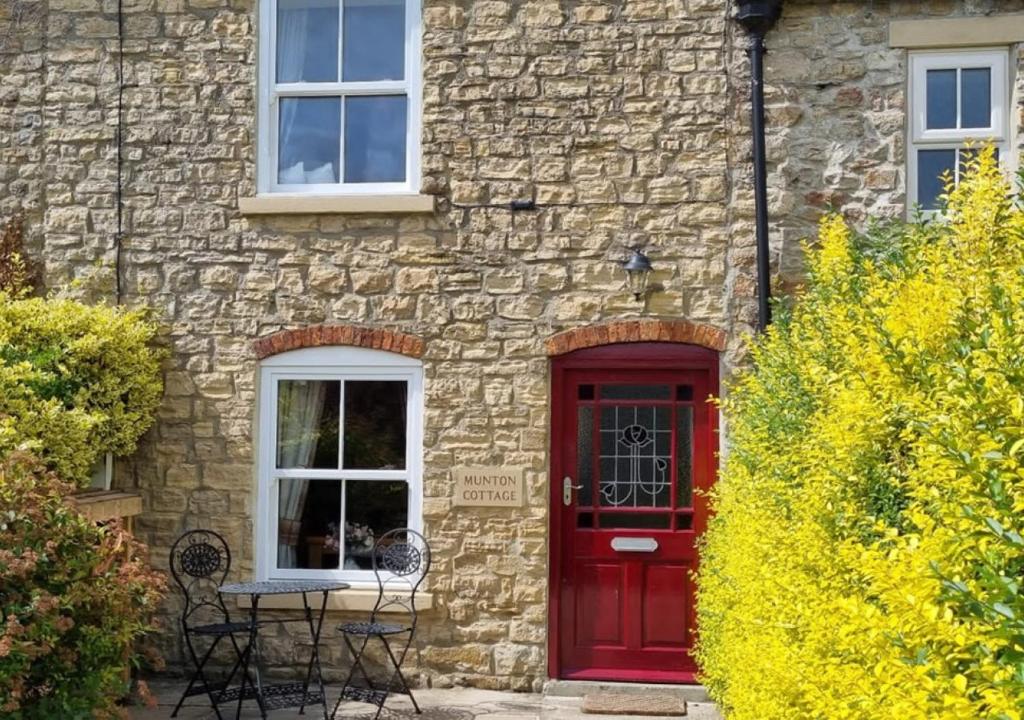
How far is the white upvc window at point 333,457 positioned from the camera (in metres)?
7.68

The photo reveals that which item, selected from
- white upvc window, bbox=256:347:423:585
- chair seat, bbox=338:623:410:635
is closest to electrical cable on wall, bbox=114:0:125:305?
white upvc window, bbox=256:347:423:585

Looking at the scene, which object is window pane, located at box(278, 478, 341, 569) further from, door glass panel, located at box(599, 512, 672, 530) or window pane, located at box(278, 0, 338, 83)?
window pane, located at box(278, 0, 338, 83)

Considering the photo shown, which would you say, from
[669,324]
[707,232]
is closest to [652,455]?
[669,324]

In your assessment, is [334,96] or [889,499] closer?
[889,499]

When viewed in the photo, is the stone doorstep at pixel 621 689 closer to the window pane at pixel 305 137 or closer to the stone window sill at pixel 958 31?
the window pane at pixel 305 137

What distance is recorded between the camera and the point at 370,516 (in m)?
7.73

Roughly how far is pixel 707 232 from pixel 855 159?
113 cm

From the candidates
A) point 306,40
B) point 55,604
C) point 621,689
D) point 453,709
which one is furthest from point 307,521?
point 306,40

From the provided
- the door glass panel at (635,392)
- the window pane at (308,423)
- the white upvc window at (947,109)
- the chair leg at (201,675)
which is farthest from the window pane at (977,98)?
the chair leg at (201,675)

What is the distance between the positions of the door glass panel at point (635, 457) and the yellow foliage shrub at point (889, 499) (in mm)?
1533

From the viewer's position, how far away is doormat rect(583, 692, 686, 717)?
684 cm

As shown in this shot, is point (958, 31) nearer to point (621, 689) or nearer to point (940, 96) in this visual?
point (940, 96)

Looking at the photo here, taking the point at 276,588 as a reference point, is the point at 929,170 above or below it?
above

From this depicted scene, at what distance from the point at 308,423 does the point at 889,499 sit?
5.17 metres
